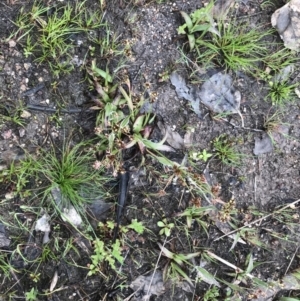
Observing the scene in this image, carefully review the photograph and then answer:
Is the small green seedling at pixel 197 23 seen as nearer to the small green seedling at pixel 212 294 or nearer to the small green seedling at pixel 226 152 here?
the small green seedling at pixel 226 152

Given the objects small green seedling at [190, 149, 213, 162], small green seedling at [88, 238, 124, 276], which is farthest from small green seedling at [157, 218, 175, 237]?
small green seedling at [190, 149, 213, 162]

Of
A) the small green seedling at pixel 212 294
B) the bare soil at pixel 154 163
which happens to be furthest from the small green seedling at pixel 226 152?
the small green seedling at pixel 212 294

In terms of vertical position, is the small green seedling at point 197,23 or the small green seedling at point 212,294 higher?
the small green seedling at point 197,23

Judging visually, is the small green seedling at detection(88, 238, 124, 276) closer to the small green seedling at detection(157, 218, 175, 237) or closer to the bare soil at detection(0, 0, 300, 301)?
the bare soil at detection(0, 0, 300, 301)

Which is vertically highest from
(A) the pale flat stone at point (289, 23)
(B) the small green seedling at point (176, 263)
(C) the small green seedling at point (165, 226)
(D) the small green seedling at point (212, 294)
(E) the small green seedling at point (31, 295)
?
(A) the pale flat stone at point (289, 23)

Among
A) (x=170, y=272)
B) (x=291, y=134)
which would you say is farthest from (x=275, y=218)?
(x=170, y=272)

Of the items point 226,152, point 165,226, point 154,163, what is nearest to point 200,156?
point 226,152
